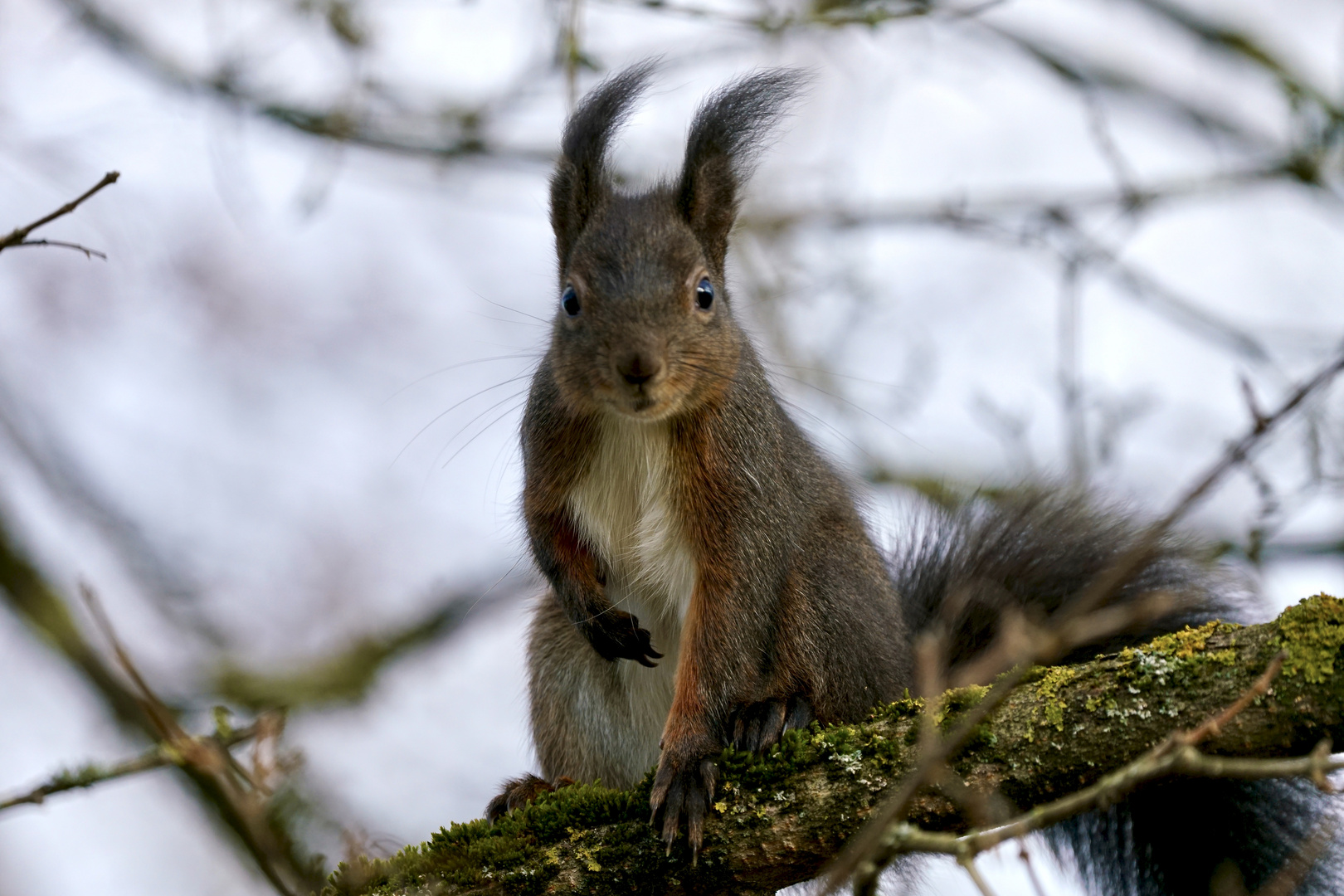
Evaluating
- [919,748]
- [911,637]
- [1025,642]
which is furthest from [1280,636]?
[911,637]

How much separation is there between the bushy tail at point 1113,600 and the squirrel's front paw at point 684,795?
1.26 m

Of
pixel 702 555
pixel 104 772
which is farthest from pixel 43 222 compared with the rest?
pixel 702 555

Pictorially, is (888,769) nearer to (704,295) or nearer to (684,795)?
(684,795)

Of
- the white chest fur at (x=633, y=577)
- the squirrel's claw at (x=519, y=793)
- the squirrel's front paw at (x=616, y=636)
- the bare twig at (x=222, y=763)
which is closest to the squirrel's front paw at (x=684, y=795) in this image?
the squirrel's front paw at (x=616, y=636)

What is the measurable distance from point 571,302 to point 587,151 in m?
0.57

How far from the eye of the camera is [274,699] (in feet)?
17.7

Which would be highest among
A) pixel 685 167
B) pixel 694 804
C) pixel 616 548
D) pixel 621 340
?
pixel 685 167

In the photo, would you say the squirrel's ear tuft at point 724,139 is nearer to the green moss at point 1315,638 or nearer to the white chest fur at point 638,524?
the white chest fur at point 638,524

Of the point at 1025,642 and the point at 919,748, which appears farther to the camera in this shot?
the point at 919,748

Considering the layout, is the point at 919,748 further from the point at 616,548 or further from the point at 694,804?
the point at 616,548

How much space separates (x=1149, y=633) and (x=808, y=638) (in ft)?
3.99

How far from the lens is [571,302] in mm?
3824

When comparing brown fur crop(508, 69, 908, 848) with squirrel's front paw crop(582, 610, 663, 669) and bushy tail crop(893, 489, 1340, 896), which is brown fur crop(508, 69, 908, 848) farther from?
bushy tail crop(893, 489, 1340, 896)

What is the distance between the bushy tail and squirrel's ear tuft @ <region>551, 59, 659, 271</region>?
1.87 m
